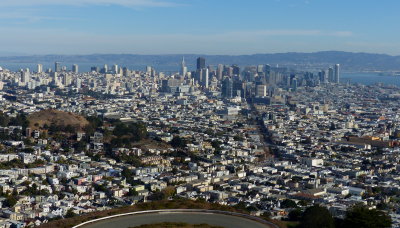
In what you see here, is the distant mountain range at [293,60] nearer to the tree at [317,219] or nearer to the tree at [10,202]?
the tree at [10,202]

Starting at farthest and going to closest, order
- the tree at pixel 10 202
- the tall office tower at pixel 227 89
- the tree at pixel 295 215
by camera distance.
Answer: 1. the tall office tower at pixel 227 89
2. the tree at pixel 10 202
3. the tree at pixel 295 215

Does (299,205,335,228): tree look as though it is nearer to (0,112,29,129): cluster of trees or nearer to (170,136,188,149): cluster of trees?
(170,136,188,149): cluster of trees

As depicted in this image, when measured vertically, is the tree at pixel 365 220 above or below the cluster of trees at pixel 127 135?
above

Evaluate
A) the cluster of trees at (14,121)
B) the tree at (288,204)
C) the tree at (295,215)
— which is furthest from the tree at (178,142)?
the tree at (295,215)

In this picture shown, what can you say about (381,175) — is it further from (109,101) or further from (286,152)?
(109,101)

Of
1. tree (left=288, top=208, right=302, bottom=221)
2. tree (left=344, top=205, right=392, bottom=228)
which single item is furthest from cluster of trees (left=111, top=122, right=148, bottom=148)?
tree (left=344, top=205, right=392, bottom=228)

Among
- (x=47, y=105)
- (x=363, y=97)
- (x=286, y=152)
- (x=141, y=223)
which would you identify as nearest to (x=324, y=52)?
(x=363, y=97)
